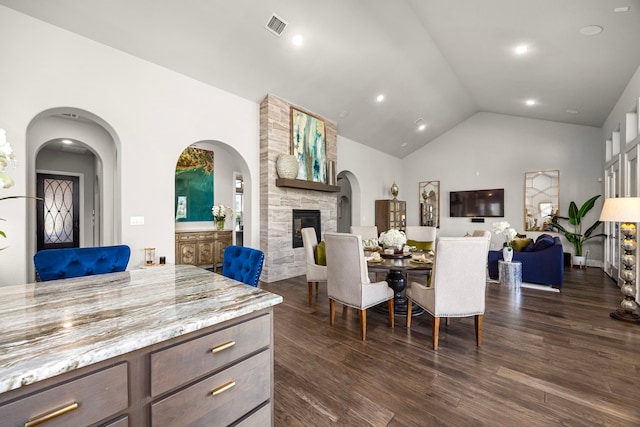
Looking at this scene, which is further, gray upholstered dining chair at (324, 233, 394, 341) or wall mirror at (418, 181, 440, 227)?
wall mirror at (418, 181, 440, 227)

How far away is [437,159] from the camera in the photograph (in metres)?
8.84

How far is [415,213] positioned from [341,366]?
7486 millimetres

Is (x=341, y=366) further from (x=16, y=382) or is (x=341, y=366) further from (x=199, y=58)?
(x=199, y=58)

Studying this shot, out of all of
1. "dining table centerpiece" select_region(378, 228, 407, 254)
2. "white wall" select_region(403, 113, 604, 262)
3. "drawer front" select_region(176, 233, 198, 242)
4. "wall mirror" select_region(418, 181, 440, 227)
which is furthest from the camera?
"wall mirror" select_region(418, 181, 440, 227)

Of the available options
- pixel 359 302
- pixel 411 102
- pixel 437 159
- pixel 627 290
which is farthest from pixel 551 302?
pixel 437 159

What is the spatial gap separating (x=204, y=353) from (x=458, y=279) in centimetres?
223

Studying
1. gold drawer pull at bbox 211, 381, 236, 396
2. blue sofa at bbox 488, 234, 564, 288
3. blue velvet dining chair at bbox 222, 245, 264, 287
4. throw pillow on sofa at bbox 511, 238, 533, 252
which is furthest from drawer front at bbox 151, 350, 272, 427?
throw pillow on sofa at bbox 511, 238, 533, 252

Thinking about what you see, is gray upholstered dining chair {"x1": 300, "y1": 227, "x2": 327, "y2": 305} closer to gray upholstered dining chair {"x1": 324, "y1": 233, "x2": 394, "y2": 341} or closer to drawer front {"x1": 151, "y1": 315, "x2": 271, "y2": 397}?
gray upholstered dining chair {"x1": 324, "y1": 233, "x2": 394, "y2": 341}

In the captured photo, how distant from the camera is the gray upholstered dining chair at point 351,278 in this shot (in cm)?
282

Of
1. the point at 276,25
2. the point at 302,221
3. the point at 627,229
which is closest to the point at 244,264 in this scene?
the point at 276,25

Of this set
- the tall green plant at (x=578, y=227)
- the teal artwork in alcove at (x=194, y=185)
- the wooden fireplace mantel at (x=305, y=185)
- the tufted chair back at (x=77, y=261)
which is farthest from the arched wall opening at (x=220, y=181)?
the tall green plant at (x=578, y=227)

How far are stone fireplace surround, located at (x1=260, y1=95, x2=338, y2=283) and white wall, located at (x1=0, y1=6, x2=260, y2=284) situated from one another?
366mm

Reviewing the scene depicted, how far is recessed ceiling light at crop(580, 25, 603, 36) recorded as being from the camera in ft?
11.1

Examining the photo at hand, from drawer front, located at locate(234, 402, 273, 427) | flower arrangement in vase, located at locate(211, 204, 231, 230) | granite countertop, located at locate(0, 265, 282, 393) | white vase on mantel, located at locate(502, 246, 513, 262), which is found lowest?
drawer front, located at locate(234, 402, 273, 427)
